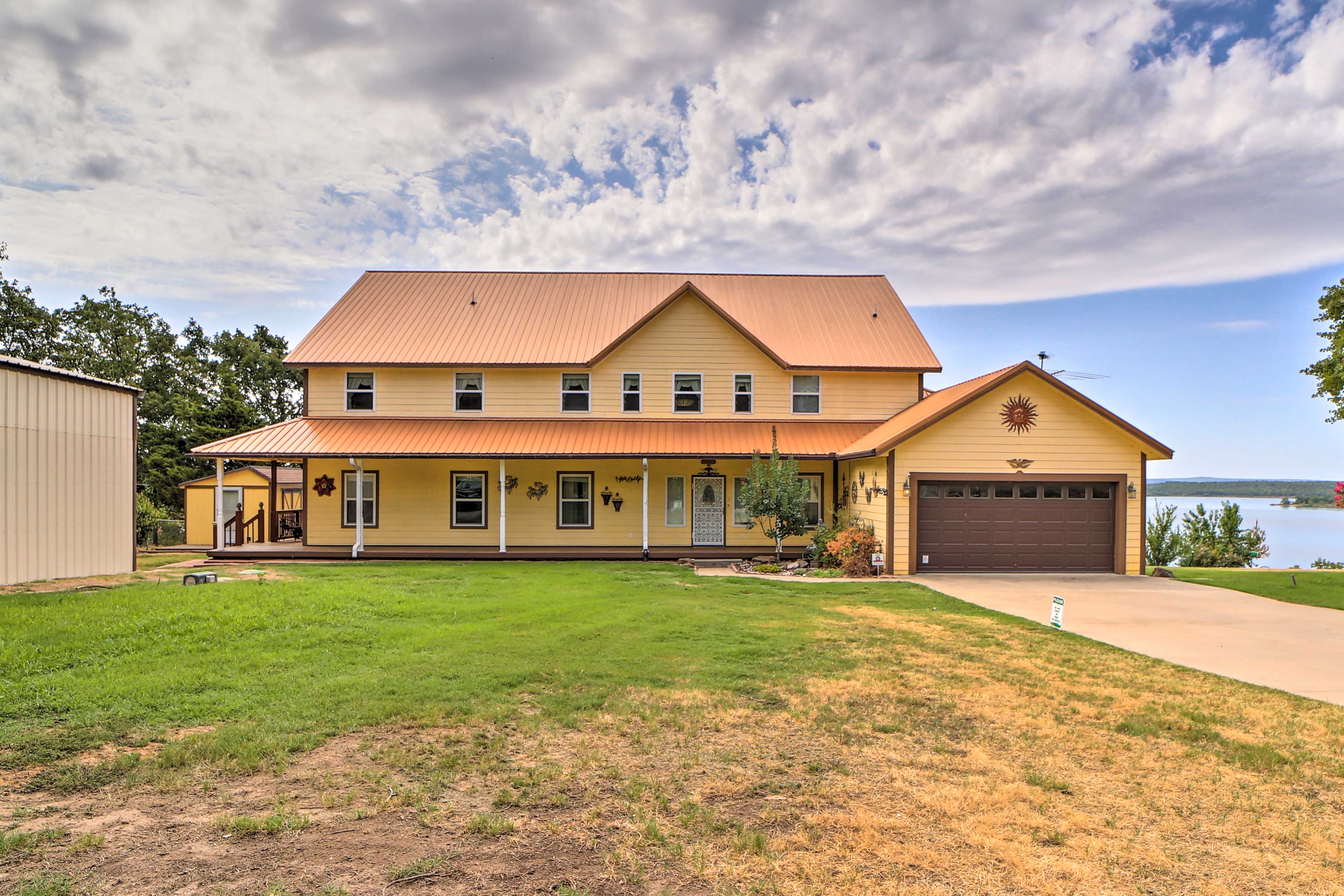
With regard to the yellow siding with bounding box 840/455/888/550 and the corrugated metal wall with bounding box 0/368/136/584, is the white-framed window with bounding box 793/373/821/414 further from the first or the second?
the corrugated metal wall with bounding box 0/368/136/584

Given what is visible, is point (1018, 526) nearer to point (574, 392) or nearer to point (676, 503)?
point (676, 503)

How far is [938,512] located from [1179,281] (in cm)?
2221

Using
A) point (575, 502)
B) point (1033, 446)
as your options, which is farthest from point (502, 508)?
point (1033, 446)

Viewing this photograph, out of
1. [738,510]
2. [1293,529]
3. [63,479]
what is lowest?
[1293,529]

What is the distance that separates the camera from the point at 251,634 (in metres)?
8.84

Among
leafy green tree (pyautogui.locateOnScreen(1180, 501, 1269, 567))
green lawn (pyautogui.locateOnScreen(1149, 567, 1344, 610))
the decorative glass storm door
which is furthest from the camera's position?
leafy green tree (pyautogui.locateOnScreen(1180, 501, 1269, 567))

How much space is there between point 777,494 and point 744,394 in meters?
4.33

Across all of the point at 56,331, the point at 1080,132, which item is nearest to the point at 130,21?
the point at 1080,132

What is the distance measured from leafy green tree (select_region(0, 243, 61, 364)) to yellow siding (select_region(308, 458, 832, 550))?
81.3 ft

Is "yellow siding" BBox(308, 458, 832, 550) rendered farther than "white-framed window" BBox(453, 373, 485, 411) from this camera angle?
No

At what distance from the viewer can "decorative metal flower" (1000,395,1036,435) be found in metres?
17.2

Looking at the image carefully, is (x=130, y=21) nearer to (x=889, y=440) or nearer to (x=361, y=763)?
(x=361, y=763)

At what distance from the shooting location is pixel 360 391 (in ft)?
70.2

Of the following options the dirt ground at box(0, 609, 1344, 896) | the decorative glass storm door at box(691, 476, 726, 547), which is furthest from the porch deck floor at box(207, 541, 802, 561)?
the dirt ground at box(0, 609, 1344, 896)
